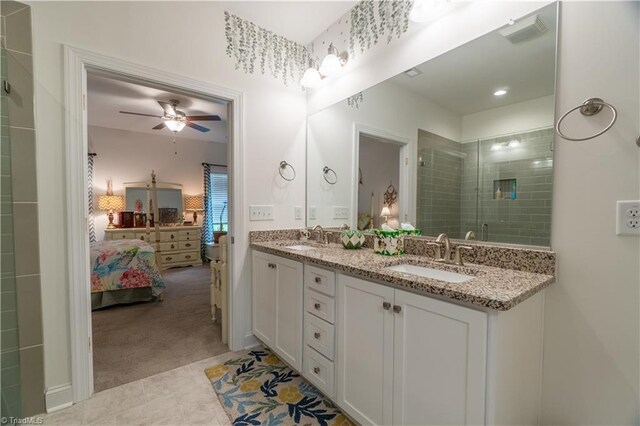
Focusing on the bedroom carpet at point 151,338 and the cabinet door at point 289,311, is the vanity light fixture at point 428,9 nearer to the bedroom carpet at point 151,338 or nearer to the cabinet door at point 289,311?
the cabinet door at point 289,311

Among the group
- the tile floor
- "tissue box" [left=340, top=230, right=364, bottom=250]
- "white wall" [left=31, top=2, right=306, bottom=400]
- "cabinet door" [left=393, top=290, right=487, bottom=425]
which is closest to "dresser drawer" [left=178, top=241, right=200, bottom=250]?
"white wall" [left=31, top=2, right=306, bottom=400]

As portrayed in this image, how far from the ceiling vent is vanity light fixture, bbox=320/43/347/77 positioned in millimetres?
1136

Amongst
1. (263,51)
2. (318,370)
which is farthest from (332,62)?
(318,370)

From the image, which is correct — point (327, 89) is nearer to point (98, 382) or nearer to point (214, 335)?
point (214, 335)

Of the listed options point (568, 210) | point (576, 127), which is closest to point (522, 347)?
point (568, 210)

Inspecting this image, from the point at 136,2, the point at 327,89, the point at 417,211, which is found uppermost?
the point at 136,2

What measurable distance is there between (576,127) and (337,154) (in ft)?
5.10

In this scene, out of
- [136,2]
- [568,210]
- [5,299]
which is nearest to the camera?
[568,210]

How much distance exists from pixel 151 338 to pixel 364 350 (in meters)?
2.08

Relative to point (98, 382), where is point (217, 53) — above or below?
above

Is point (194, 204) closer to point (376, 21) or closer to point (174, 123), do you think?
point (174, 123)

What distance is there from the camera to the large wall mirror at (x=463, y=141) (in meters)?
1.25

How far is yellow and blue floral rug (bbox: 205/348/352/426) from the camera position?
1.50m

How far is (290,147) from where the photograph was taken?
97.7 inches
